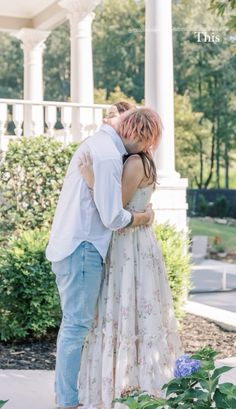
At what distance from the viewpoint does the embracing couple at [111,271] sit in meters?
4.12

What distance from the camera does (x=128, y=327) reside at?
4328 mm

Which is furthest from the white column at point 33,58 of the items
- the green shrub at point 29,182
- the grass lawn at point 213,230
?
the grass lawn at point 213,230

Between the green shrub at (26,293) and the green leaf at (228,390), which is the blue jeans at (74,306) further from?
the green shrub at (26,293)

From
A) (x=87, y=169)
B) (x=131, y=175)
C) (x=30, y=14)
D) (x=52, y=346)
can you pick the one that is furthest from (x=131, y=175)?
(x=30, y=14)

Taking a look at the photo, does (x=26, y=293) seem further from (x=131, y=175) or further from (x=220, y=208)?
(x=220, y=208)

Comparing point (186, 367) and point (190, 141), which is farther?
point (190, 141)

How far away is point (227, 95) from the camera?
32.1m

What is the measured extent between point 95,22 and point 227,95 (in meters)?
7.42

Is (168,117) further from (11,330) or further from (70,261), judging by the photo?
(70,261)


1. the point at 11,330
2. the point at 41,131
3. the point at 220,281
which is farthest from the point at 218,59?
the point at 11,330

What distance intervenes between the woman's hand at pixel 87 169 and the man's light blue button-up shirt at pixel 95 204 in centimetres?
4

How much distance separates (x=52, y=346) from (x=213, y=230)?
2216 cm

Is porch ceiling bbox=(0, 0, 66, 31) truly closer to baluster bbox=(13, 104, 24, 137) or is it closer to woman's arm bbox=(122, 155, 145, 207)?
baluster bbox=(13, 104, 24, 137)

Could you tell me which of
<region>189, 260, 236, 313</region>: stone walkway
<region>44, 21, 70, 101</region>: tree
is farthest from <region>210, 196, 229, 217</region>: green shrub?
<region>189, 260, 236, 313</region>: stone walkway
